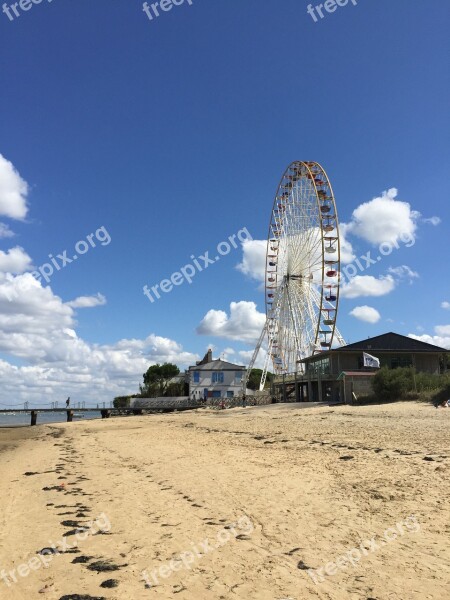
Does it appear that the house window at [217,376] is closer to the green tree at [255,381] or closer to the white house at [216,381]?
the white house at [216,381]

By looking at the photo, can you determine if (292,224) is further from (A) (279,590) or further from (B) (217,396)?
(A) (279,590)

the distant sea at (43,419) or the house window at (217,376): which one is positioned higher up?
the house window at (217,376)

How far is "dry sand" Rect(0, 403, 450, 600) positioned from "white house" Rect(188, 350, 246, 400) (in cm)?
5332

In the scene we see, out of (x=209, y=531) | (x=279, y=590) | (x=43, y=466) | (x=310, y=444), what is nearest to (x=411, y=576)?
(x=279, y=590)

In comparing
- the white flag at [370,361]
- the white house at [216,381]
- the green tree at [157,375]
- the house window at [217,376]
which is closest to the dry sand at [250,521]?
the white flag at [370,361]

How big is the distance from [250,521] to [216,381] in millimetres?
60733

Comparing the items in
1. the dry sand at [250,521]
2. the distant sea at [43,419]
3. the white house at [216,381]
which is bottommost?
the distant sea at [43,419]

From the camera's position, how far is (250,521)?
726cm

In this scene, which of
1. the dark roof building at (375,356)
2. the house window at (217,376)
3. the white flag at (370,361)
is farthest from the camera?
the house window at (217,376)

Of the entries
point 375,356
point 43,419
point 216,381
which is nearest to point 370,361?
point 375,356

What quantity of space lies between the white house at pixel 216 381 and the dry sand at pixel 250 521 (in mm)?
53316

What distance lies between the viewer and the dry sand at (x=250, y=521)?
512cm

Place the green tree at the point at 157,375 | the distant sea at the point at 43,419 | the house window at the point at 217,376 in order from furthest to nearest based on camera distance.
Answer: the green tree at the point at 157,375 → the house window at the point at 217,376 → the distant sea at the point at 43,419

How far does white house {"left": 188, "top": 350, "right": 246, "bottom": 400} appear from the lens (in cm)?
6700
